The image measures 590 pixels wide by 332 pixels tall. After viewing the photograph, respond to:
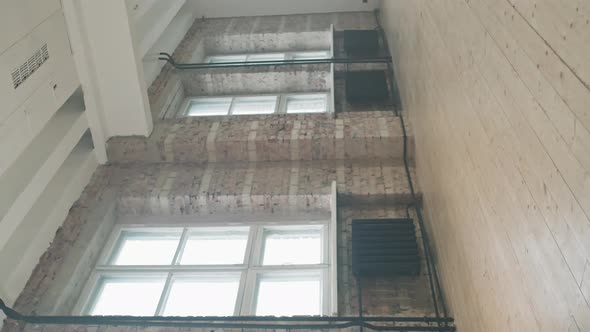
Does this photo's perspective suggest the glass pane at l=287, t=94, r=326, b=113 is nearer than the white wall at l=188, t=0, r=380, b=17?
Yes

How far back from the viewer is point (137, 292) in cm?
369

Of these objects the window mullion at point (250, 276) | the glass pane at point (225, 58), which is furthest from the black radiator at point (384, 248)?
the glass pane at point (225, 58)

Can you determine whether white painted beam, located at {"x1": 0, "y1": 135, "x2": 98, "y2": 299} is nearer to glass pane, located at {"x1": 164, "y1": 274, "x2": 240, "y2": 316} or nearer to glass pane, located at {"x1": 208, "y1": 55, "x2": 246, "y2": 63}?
glass pane, located at {"x1": 164, "y1": 274, "x2": 240, "y2": 316}

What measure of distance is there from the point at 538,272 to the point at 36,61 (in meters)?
3.25

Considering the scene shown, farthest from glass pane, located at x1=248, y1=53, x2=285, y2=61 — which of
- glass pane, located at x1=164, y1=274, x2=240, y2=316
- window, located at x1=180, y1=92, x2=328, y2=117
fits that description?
glass pane, located at x1=164, y1=274, x2=240, y2=316

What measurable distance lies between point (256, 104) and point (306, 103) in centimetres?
54

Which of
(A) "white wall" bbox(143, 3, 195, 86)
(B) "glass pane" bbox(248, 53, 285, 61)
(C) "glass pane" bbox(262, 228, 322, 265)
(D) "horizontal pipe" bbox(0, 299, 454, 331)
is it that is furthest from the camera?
(B) "glass pane" bbox(248, 53, 285, 61)

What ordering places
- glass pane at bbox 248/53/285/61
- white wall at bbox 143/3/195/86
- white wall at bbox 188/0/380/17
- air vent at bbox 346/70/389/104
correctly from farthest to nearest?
white wall at bbox 188/0/380/17
glass pane at bbox 248/53/285/61
white wall at bbox 143/3/195/86
air vent at bbox 346/70/389/104

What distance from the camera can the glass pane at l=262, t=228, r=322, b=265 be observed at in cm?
386

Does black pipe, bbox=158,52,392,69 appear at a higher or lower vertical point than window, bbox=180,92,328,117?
higher

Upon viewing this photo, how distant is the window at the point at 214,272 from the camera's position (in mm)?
3518

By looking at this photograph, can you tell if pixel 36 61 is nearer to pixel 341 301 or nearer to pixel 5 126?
pixel 5 126

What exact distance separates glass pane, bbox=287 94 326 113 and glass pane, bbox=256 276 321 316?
8.38 feet

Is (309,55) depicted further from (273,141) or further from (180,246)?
(180,246)
